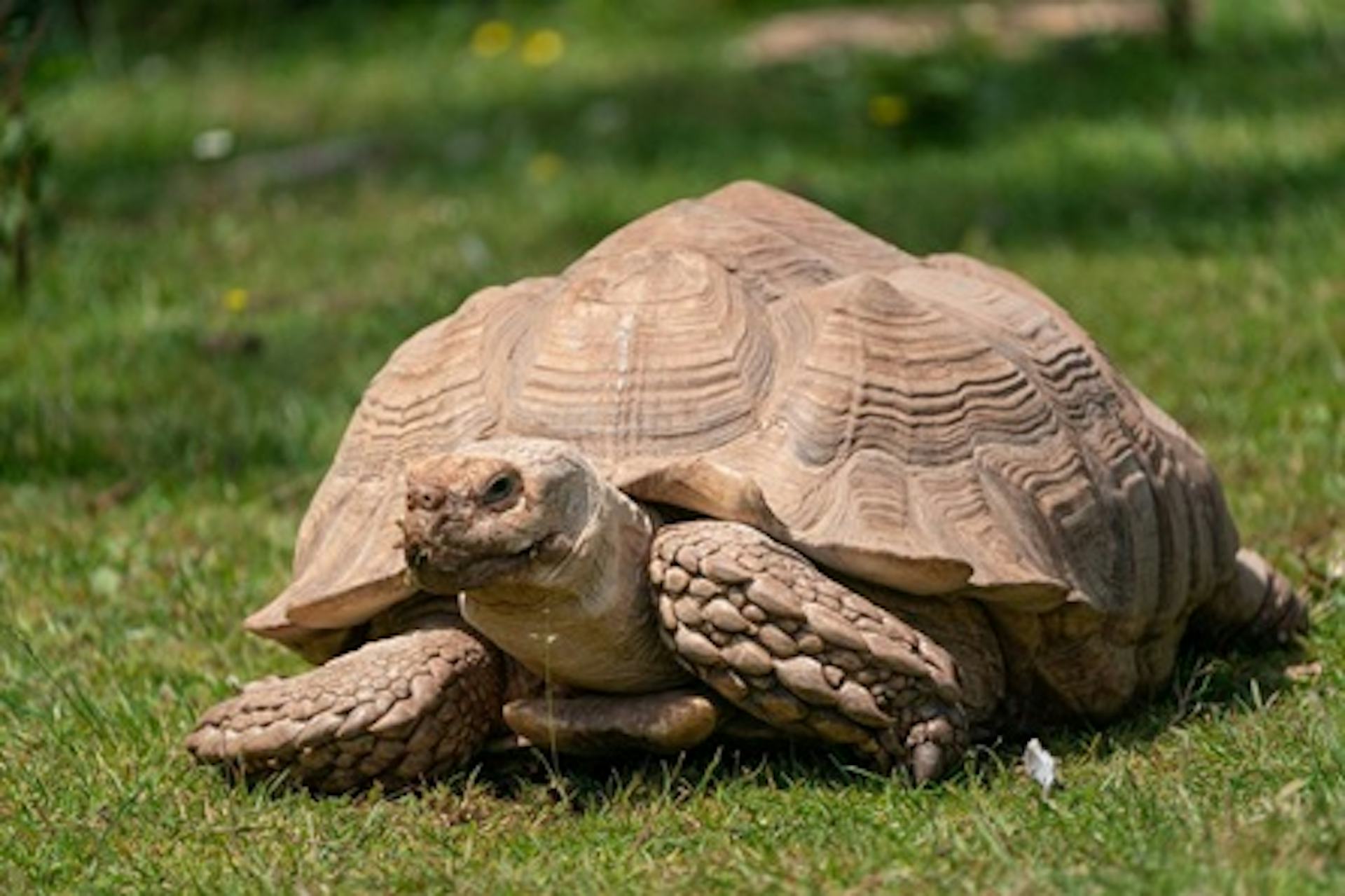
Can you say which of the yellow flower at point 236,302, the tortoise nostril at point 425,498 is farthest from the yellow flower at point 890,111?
the tortoise nostril at point 425,498

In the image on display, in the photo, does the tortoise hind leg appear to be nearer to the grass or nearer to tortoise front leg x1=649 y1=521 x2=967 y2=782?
the grass

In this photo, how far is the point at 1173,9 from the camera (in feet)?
34.4

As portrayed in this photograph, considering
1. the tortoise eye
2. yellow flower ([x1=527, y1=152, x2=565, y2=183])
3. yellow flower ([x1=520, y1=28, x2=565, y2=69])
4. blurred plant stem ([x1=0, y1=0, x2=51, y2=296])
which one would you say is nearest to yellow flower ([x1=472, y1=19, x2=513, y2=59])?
yellow flower ([x1=520, y1=28, x2=565, y2=69])

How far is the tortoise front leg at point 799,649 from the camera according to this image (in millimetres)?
4090

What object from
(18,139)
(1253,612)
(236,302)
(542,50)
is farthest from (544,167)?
(1253,612)

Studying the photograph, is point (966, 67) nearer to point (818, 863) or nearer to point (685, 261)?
point (685, 261)

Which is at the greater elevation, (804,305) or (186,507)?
(804,305)

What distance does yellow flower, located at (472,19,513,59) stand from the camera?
1212 cm

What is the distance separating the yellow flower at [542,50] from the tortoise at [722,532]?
715 cm

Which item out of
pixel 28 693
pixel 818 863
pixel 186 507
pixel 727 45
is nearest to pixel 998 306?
pixel 818 863

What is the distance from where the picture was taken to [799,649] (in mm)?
4109

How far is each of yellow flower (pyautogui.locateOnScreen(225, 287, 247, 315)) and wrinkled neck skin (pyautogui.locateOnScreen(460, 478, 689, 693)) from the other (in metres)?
3.80

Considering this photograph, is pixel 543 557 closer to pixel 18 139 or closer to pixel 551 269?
pixel 18 139

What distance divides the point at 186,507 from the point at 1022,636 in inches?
96.8
